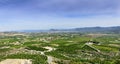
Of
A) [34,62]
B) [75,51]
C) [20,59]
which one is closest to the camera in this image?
[34,62]

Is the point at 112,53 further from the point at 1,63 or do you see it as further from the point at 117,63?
the point at 1,63

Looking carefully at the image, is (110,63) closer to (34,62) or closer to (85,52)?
(34,62)

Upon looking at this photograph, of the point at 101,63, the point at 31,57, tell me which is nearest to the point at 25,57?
the point at 31,57

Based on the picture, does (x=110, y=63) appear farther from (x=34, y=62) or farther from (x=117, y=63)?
(x=34, y=62)

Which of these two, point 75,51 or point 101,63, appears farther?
point 75,51

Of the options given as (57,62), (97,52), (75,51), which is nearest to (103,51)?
(97,52)

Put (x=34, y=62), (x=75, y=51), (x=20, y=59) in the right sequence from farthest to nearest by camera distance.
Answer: (x=75, y=51), (x=20, y=59), (x=34, y=62)

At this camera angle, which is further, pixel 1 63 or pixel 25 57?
pixel 25 57
